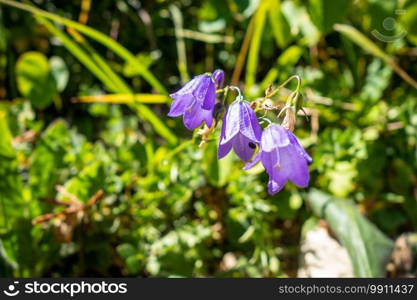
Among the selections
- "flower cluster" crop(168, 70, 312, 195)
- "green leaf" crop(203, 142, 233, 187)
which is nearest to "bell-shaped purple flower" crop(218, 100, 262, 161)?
"flower cluster" crop(168, 70, 312, 195)

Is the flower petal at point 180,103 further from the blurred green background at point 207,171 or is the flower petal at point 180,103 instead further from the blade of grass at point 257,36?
the blade of grass at point 257,36

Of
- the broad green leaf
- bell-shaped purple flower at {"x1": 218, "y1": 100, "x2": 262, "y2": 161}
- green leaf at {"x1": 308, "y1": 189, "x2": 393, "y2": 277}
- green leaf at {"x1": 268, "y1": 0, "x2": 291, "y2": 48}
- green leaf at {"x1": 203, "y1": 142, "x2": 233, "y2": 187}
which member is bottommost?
green leaf at {"x1": 308, "y1": 189, "x2": 393, "y2": 277}

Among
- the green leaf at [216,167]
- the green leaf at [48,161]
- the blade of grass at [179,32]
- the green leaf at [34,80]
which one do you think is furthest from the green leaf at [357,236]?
the green leaf at [34,80]

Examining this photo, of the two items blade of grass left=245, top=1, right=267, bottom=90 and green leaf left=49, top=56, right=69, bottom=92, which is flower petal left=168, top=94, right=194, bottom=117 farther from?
green leaf left=49, top=56, right=69, bottom=92

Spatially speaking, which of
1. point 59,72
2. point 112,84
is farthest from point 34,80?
point 112,84

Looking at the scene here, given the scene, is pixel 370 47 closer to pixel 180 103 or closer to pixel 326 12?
pixel 326 12
